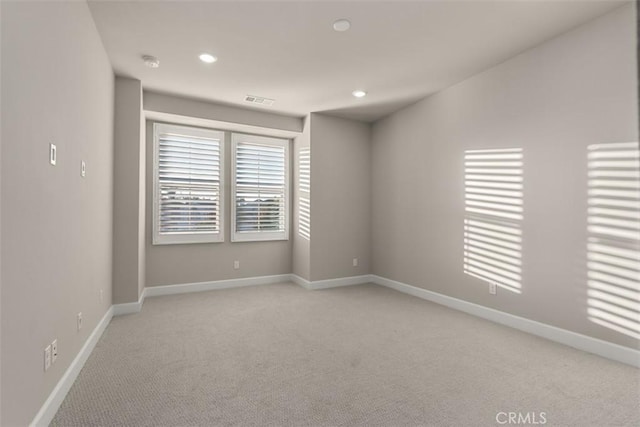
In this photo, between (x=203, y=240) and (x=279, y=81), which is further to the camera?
(x=203, y=240)

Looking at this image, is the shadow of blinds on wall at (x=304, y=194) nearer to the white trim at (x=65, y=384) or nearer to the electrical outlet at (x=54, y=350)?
the white trim at (x=65, y=384)

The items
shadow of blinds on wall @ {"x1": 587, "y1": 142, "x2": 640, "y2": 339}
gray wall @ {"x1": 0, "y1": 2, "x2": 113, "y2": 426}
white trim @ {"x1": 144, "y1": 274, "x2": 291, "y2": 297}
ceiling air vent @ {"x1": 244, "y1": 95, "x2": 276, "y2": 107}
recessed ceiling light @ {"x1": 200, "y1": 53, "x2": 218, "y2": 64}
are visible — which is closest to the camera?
gray wall @ {"x1": 0, "y1": 2, "x2": 113, "y2": 426}

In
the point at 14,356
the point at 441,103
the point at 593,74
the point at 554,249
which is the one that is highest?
Result: the point at 441,103

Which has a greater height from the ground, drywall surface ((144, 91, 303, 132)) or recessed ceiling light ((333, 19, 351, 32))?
recessed ceiling light ((333, 19, 351, 32))

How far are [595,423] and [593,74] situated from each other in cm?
254

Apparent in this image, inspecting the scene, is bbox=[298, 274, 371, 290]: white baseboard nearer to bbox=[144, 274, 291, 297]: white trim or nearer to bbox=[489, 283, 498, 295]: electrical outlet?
bbox=[144, 274, 291, 297]: white trim

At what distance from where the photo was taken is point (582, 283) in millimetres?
2629

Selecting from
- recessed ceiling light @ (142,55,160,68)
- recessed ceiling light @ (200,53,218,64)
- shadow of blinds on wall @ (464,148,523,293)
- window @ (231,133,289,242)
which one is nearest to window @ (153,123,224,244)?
window @ (231,133,289,242)

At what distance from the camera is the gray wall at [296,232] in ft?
15.7

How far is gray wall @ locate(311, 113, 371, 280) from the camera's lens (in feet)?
15.7

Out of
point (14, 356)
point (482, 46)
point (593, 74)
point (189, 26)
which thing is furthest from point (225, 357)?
point (593, 74)

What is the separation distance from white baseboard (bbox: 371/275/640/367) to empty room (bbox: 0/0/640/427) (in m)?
0.02

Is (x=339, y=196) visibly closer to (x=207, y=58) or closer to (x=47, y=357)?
(x=207, y=58)

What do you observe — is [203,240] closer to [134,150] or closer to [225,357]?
[134,150]
